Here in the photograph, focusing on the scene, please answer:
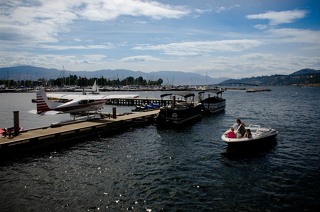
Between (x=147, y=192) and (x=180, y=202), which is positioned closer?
(x=180, y=202)

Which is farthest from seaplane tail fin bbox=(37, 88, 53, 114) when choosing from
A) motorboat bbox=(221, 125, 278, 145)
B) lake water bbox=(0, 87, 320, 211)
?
motorboat bbox=(221, 125, 278, 145)

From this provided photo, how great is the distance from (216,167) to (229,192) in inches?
197

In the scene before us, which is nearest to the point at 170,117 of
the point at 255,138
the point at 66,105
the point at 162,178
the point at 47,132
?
the point at 66,105

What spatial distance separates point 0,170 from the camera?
2114cm

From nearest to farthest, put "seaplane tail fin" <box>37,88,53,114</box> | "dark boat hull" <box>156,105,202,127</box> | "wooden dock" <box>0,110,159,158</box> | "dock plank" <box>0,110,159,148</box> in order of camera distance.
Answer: "wooden dock" <box>0,110,159,158</box> → "dock plank" <box>0,110,159,148</box> → "seaplane tail fin" <box>37,88,53,114</box> → "dark boat hull" <box>156,105,202,127</box>

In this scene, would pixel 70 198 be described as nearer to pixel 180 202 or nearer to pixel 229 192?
pixel 180 202

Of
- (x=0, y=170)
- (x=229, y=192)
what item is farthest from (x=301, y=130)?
(x=0, y=170)

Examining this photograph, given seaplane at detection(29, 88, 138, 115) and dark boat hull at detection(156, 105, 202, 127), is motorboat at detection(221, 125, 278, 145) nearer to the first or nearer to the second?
dark boat hull at detection(156, 105, 202, 127)

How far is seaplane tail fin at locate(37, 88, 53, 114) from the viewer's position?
123 feet

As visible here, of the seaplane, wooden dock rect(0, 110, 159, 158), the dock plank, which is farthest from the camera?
the seaplane

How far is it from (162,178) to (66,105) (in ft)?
81.0

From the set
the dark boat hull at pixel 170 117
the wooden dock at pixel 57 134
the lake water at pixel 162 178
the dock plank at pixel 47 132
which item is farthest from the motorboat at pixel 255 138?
the dock plank at pixel 47 132

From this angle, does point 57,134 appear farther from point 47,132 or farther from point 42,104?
point 42,104

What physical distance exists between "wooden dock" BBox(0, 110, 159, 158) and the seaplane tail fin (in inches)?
181
